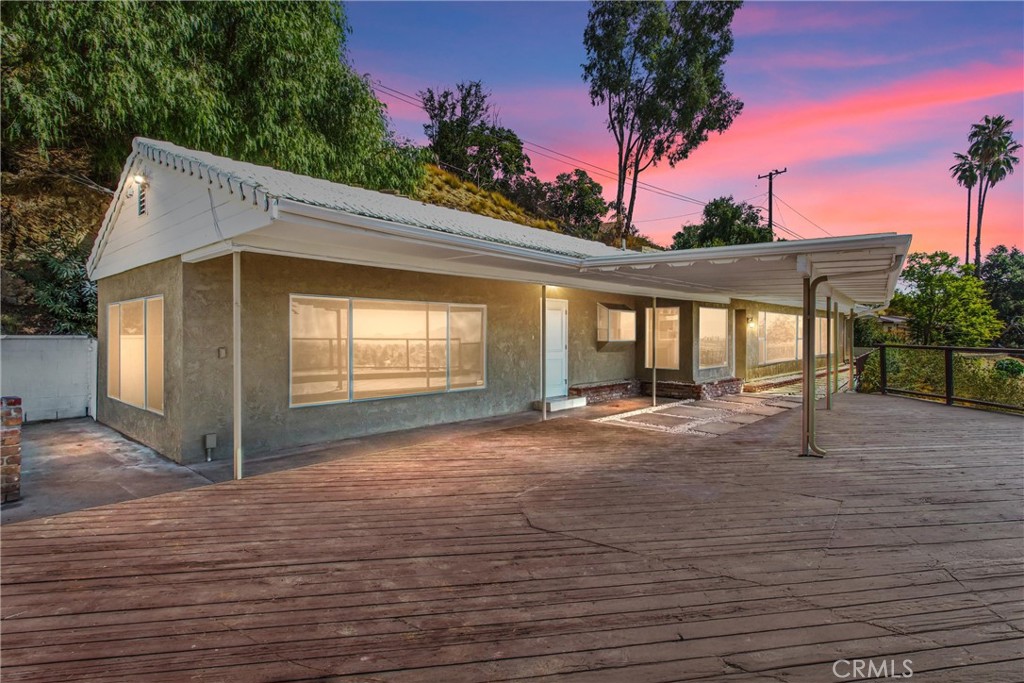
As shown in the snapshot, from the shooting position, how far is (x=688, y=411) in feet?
29.5

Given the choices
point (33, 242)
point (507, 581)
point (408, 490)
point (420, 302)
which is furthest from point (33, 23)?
point (507, 581)

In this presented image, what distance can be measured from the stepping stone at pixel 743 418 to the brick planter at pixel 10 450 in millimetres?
8379

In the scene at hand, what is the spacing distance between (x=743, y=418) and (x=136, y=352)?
8.82 m

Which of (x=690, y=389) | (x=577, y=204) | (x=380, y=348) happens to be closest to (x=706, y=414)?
(x=690, y=389)

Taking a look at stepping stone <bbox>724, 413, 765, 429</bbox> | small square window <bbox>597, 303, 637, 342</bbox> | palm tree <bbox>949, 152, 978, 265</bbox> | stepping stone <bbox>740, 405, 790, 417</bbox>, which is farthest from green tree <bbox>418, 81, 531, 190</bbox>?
palm tree <bbox>949, 152, 978, 265</bbox>

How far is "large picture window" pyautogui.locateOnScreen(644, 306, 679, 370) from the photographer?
1100 cm

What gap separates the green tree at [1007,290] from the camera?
81.6ft

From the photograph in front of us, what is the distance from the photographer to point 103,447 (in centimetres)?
613

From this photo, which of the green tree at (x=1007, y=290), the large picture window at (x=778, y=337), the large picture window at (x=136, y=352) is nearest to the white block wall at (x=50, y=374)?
the large picture window at (x=136, y=352)

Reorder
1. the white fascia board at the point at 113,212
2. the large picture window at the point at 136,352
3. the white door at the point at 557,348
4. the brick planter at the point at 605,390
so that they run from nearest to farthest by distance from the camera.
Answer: the large picture window at the point at 136,352 → the white fascia board at the point at 113,212 → the white door at the point at 557,348 → the brick planter at the point at 605,390

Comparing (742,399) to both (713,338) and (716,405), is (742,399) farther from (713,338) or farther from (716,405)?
(713,338)

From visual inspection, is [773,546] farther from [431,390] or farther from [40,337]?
[40,337]

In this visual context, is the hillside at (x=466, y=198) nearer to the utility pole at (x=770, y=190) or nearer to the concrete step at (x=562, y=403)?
the utility pole at (x=770, y=190)

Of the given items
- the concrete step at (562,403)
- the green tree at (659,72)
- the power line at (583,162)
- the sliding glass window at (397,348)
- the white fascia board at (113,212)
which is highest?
the green tree at (659,72)
